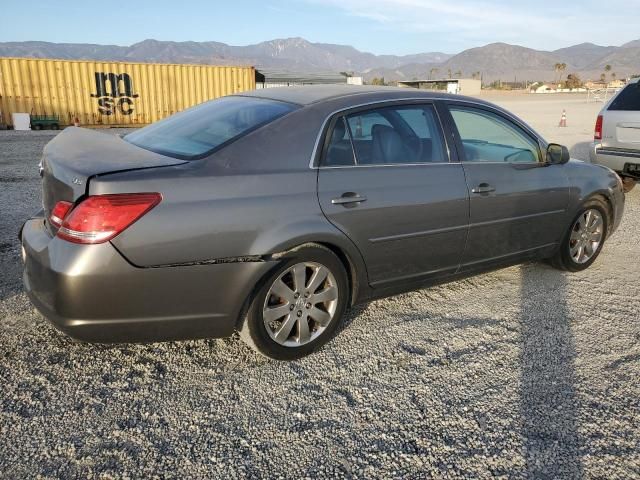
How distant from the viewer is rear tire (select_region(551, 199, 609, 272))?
469 cm

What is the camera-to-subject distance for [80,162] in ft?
8.97

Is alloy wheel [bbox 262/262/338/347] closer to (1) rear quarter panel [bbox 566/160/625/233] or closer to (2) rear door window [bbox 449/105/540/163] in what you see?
(2) rear door window [bbox 449/105/540/163]

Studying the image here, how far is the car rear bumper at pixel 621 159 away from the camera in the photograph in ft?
24.1

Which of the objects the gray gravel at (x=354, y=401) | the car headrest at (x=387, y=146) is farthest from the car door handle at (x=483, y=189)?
the gray gravel at (x=354, y=401)

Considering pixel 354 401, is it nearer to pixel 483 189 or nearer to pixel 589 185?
pixel 483 189

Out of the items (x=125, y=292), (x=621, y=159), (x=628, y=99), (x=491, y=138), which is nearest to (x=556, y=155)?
(x=491, y=138)

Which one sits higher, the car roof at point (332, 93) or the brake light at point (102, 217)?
the car roof at point (332, 93)

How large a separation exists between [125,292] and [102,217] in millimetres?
382

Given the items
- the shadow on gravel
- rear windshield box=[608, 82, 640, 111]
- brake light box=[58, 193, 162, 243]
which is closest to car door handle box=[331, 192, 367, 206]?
brake light box=[58, 193, 162, 243]

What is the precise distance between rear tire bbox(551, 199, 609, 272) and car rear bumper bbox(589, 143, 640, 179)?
2995 mm

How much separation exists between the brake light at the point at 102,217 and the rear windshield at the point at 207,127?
50 cm

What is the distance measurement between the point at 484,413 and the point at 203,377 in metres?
1.52

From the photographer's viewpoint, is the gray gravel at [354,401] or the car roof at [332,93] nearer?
the gray gravel at [354,401]

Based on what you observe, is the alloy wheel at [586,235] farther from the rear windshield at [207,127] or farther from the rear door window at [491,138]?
the rear windshield at [207,127]
